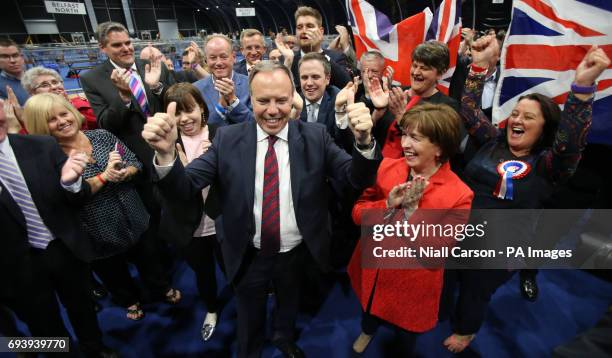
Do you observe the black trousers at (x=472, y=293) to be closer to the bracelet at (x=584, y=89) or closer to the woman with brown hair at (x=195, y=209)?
the bracelet at (x=584, y=89)

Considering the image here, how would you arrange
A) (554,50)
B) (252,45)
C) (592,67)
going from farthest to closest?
1. (252,45)
2. (554,50)
3. (592,67)

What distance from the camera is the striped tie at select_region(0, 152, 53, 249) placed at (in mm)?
1640

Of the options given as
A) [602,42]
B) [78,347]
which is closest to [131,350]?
[78,347]

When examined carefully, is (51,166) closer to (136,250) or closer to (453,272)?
(136,250)

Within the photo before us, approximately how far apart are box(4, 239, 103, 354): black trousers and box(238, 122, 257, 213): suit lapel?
4.11ft

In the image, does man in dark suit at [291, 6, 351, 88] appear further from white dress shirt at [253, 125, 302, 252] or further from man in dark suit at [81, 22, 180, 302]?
white dress shirt at [253, 125, 302, 252]

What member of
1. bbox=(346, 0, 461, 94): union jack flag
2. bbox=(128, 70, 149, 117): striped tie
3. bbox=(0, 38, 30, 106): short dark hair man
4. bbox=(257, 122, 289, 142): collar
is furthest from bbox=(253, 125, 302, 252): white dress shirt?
bbox=(0, 38, 30, 106): short dark hair man

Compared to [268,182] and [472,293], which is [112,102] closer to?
[268,182]

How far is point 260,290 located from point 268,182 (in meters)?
0.74

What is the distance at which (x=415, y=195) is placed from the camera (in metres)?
1.50

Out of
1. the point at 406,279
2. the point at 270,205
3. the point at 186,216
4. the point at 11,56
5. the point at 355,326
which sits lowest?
the point at 355,326

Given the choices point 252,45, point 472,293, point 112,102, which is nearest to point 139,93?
point 112,102

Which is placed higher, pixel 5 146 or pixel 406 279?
pixel 5 146

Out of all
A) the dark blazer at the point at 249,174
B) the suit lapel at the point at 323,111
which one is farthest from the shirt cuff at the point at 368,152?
the suit lapel at the point at 323,111
